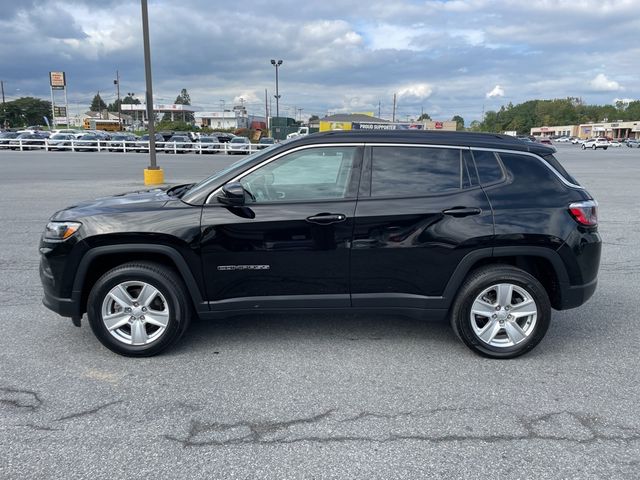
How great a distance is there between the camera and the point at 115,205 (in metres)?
3.99

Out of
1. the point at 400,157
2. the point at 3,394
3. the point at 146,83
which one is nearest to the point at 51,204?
the point at 146,83

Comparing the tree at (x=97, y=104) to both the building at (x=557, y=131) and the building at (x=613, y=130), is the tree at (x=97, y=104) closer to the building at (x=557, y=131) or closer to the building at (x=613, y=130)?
the building at (x=557, y=131)

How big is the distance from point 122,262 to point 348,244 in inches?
71.2

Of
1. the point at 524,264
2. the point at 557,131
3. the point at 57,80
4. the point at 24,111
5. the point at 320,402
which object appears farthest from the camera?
the point at 557,131

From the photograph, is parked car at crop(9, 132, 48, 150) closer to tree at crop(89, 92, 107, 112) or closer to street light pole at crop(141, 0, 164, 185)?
street light pole at crop(141, 0, 164, 185)

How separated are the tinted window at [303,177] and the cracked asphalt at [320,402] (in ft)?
4.21

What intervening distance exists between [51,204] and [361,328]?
9.87m

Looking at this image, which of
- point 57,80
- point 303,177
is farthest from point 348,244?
point 57,80

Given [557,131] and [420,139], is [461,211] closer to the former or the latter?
[420,139]

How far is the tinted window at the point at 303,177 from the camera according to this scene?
396cm

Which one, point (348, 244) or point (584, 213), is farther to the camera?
point (584, 213)

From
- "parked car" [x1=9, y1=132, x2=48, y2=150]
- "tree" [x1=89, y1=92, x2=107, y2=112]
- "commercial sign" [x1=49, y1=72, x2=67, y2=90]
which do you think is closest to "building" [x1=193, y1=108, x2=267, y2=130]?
"commercial sign" [x1=49, y1=72, x2=67, y2=90]

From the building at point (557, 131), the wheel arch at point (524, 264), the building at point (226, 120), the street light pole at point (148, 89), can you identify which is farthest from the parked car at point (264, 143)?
the building at point (557, 131)

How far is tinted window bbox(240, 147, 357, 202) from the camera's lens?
3.96m
